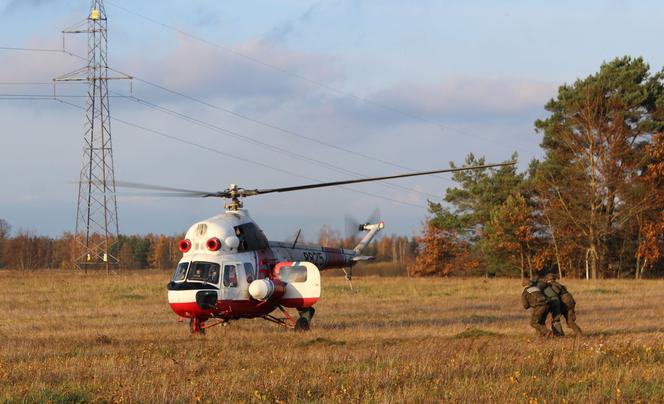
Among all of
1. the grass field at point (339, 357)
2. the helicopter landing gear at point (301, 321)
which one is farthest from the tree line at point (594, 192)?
the helicopter landing gear at point (301, 321)

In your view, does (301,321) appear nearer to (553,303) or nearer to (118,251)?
(553,303)

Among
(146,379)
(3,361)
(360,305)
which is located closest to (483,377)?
(146,379)

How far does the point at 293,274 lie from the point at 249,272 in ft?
4.04

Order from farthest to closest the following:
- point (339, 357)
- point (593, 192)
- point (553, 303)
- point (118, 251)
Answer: point (118, 251), point (593, 192), point (553, 303), point (339, 357)

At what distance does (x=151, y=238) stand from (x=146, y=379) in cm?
15326

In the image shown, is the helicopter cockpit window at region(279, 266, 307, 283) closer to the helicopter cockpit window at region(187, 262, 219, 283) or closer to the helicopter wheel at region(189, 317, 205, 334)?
the helicopter cockpit window at region(187, 262, 219, 283)

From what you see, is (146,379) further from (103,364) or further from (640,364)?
(640,364)

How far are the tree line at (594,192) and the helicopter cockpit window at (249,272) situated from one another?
120 feet

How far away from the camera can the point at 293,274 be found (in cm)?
2073

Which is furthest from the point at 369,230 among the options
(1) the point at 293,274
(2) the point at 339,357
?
(2) the point at 339,357

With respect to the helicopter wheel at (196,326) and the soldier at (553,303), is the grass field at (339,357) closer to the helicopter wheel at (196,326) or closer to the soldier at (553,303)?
A: the helicopter wheel at (196,326)

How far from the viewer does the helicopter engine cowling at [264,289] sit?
19453 millimetres

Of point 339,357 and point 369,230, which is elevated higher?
point 369,230

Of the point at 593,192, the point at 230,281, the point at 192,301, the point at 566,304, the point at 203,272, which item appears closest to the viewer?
the point at 566,304
